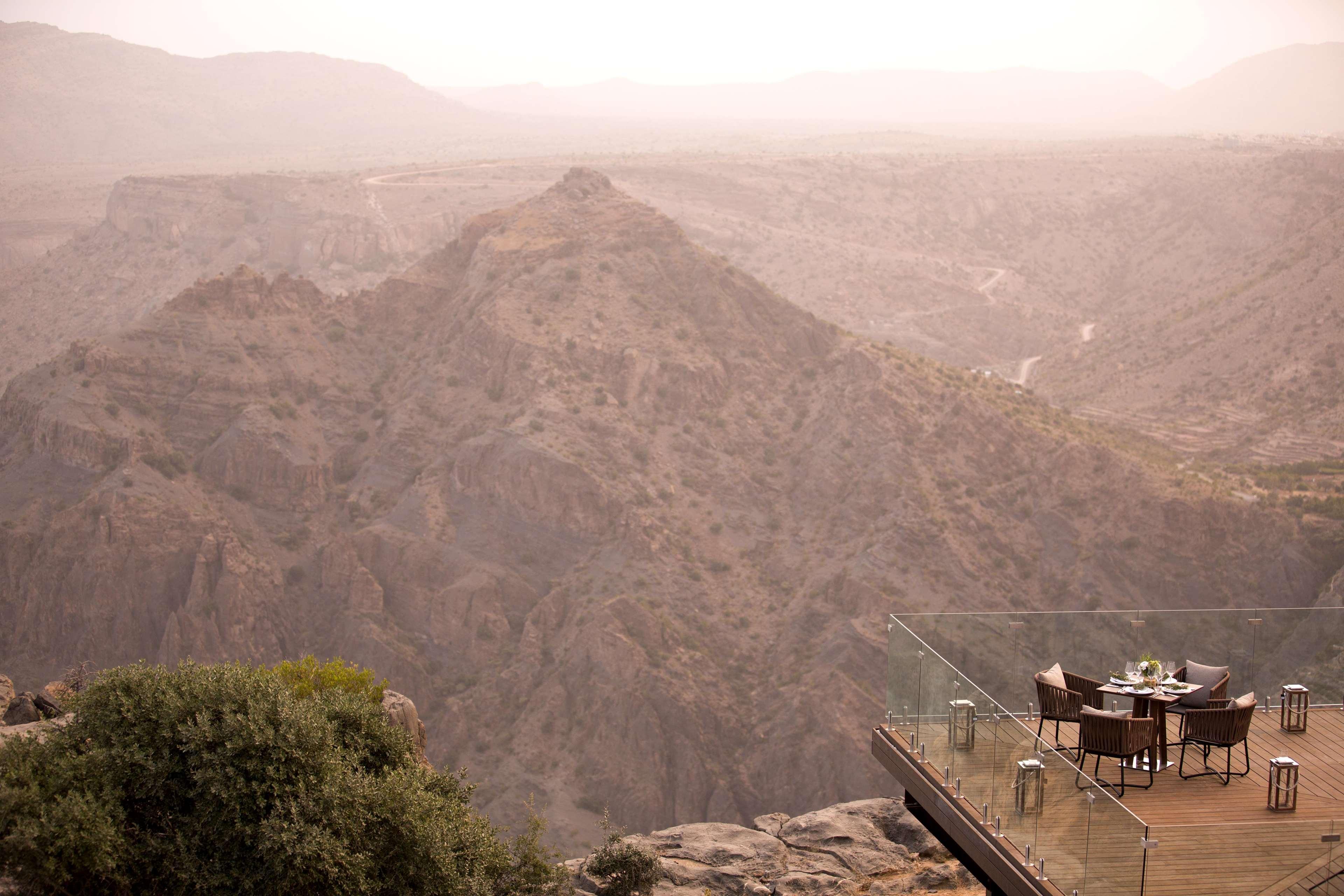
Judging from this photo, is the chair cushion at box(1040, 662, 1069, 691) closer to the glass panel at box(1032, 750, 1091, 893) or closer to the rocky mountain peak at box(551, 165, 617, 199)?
the glass panel at box(1032, 750, 1091, 893)

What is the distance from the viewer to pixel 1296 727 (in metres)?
19.0

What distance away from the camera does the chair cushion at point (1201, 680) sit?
17.9 m

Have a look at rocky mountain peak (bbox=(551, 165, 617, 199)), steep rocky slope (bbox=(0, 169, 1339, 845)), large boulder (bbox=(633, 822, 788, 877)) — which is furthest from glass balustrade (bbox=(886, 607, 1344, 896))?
rocky mountain peak (bbox=(551, 165, 617, 199))

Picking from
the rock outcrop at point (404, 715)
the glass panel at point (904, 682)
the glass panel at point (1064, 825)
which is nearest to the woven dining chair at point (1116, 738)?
the glass panel at point (1064, 825)

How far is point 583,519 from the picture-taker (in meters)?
58.7

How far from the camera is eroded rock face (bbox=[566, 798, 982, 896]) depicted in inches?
1054

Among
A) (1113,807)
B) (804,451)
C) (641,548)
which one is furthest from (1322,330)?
(1113,807)

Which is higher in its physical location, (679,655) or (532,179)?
(532,179)

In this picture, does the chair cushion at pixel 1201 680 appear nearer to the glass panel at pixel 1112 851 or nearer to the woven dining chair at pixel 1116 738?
the woven dining chair at pixel 1116 738

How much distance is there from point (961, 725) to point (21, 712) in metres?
22.7

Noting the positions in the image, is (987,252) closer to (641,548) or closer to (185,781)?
(641,548)

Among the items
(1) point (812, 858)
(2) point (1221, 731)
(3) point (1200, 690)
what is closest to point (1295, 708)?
(3) point (1200, 690)

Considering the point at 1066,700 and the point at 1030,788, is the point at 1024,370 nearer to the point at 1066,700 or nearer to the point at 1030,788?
the point at 1066,700

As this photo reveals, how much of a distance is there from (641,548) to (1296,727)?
39794 mm
